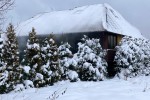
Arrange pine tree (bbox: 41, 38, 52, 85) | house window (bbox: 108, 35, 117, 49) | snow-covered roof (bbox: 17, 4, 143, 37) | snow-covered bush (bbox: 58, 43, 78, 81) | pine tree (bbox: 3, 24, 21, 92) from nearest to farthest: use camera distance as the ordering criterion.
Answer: pine tree (bbox: 3, 24, 21, 92) → pine tree (bbox: 41, 38, 52, 85) → snow-covered bush (bbox: 58, 43, 78, 81) → snow-covered roof (bbox: 17, 4, 143, 37) → house window (bbox: 108, 35, 117, 49)

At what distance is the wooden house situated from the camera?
86.6 ft

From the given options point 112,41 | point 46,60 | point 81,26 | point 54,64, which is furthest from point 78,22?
point 46,60

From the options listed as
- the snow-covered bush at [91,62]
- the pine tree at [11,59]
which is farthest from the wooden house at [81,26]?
the pine tree at [11,59]

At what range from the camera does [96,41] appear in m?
21.6

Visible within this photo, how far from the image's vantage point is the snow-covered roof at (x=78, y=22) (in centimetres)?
2673

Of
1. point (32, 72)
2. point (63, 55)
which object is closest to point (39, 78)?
point (32, 72)

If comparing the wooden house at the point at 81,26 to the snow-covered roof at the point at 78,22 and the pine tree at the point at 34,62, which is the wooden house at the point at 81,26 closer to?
the snow-covered roof at the point at 78,22

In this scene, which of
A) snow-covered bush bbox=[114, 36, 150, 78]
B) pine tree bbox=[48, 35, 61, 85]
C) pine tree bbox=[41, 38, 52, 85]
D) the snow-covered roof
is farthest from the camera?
the snow-covered roof

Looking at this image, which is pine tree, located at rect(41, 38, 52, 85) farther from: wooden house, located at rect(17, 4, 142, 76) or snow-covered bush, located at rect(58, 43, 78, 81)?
wooden house, located at rect(17, 4, 142, 76)

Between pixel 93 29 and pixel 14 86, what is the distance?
43.7 feet

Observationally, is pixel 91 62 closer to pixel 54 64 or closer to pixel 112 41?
pixel 54 64

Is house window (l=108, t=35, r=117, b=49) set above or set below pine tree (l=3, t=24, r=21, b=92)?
above

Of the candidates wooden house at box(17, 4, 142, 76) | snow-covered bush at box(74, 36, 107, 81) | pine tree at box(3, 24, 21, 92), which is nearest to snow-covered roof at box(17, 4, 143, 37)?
wooden house at box(17, 4, 142, 76)

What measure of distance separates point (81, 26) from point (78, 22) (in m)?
1.00
